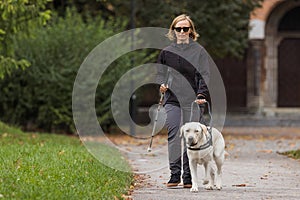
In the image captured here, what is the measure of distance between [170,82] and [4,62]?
30.1 feet

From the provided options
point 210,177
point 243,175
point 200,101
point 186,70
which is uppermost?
point 186,70

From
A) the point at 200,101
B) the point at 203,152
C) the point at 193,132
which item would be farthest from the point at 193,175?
the point at 200,101

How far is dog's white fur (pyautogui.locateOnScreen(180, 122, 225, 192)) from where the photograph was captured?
10.2 meters

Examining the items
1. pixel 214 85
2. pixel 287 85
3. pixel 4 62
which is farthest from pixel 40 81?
pixel 287 85

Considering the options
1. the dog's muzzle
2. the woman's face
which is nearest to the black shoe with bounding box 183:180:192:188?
the dog's muzzle

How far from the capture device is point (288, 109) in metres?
35.4

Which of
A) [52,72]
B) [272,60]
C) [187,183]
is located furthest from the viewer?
[272,60]

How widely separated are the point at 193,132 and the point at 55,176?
6.08 feet

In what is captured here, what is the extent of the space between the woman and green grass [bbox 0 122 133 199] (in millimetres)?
833

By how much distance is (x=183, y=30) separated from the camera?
1081cm

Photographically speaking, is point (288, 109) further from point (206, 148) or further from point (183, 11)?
point (206, 148)

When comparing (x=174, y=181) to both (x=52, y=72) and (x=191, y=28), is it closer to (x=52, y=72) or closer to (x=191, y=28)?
(x=191, y=28)

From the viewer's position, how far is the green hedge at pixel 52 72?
2423cm

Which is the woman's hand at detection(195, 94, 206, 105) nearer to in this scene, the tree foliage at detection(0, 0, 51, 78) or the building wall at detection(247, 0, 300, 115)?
the tree foliage at detection(0, 0, 51, 78)
